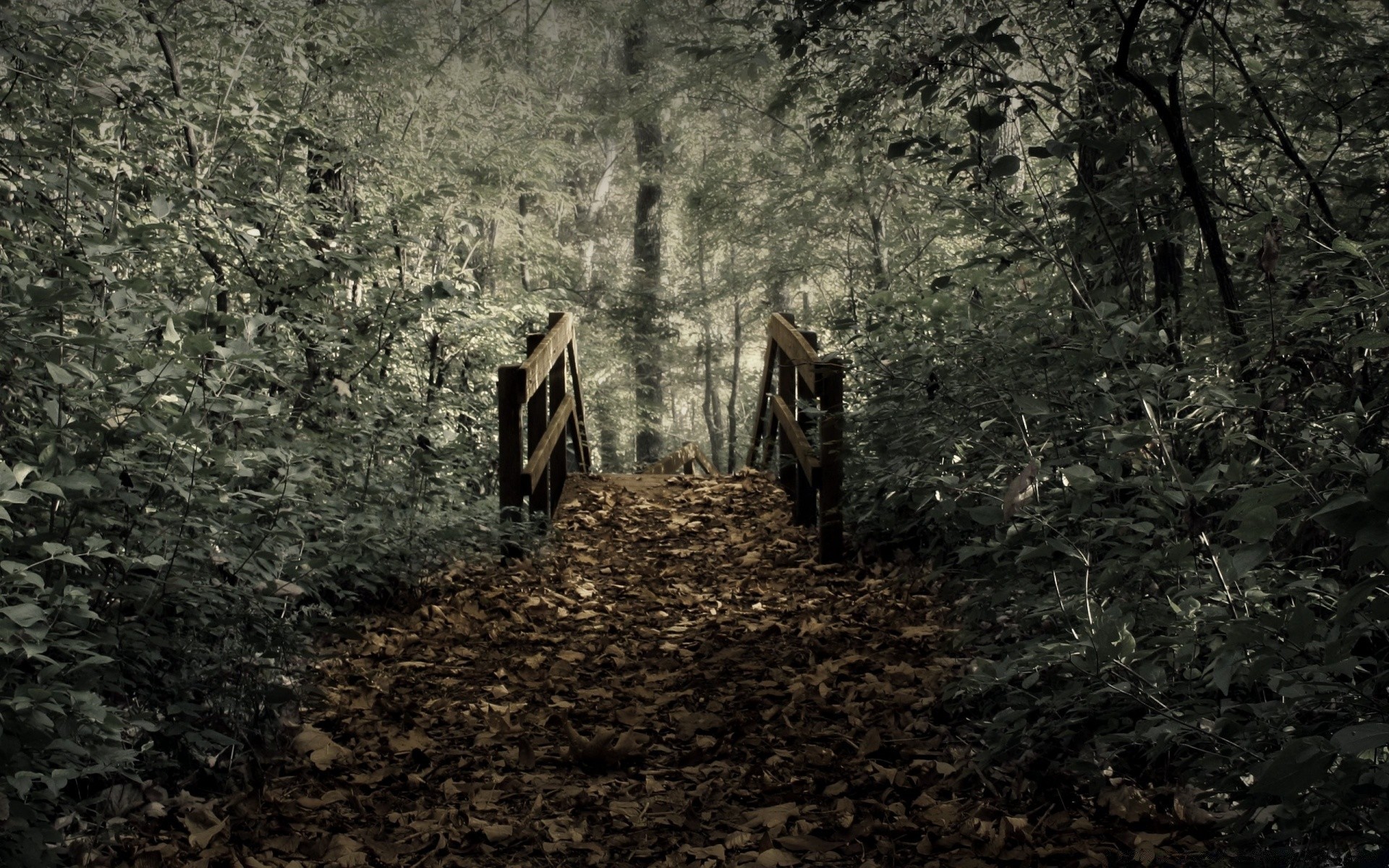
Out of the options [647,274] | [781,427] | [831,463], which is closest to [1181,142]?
[831,463]

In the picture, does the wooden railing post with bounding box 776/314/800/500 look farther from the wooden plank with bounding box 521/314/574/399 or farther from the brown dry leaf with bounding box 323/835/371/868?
the brown dry leaf with bounding box 323/835/371/868

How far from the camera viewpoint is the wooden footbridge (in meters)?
5.51

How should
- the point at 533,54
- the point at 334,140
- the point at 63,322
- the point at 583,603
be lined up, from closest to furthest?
the point at 63,322
the point at 583,603
the point at 334,140
the point at 533,54

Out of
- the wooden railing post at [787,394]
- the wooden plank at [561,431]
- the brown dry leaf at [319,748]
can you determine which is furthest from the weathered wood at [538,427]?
the brown dry leaf at [319,748]

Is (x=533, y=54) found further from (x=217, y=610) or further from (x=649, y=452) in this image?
(x=217, y=610)

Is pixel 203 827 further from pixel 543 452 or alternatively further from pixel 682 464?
pixel 682 464

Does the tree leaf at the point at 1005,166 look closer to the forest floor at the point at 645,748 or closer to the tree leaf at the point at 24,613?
the forest floor at the point at 645,748

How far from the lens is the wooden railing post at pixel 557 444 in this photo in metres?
7.13

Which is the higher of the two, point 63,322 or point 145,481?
point 63,322

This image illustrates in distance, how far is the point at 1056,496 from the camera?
10.9 ft

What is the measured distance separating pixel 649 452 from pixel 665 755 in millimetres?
14539

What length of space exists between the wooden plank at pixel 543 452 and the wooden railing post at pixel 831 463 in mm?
1611

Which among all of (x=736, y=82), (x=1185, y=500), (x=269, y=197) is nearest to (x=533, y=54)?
(x=736, y=82)

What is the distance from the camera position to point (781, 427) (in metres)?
7.11
